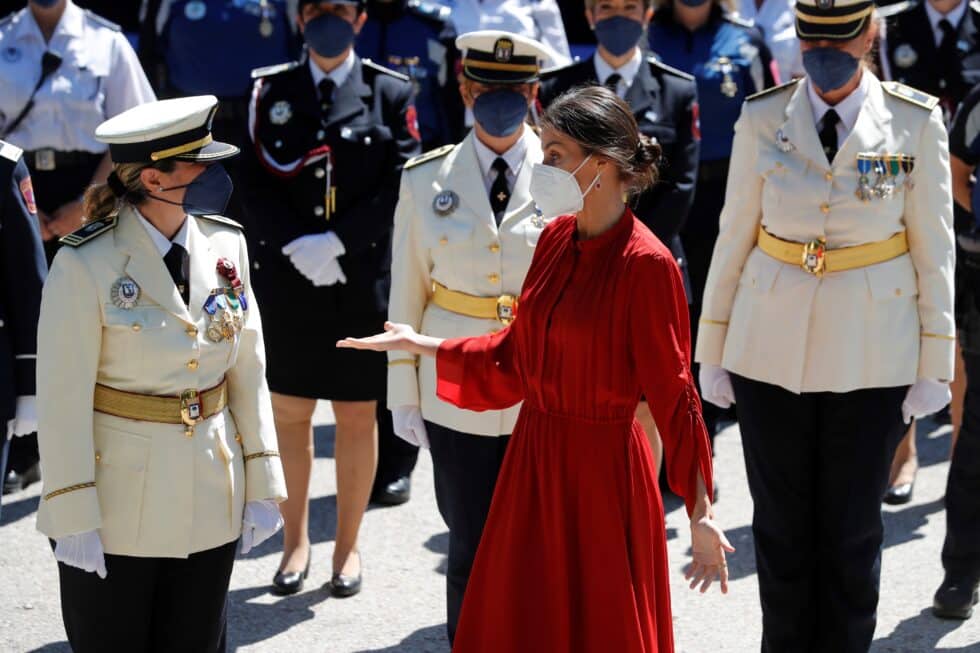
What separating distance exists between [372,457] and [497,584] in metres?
2.10

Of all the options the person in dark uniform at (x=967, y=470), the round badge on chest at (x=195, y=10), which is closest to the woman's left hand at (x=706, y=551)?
the person in dark uniform at (x=967, y=470)

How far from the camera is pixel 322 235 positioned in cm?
586

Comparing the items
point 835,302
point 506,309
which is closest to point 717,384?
point 835,302

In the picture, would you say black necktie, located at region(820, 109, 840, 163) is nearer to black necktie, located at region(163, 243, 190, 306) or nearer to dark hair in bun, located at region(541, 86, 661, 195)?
dark hair in bun, located at region(541, 86, 661, 195)

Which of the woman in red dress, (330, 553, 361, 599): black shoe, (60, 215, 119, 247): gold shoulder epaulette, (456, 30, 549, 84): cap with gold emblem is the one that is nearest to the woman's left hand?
the woman in red dress

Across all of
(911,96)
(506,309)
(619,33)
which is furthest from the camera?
(619,33)

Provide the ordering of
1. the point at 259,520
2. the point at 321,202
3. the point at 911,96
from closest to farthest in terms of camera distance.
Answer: the point at 259,520, the point at 911,96, the point at 321,202

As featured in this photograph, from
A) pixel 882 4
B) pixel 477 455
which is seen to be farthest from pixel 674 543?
pixel 882 4

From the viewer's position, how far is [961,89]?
746 cm

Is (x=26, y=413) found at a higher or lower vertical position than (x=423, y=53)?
lower

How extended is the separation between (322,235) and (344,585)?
50.2 inches

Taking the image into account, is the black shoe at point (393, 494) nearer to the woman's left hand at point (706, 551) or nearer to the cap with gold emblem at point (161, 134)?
the cap with gold emblem at point (161, 134)

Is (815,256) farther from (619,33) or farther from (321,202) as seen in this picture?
(321,202)

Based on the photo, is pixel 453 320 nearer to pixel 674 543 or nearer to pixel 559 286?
pixel 559 286
